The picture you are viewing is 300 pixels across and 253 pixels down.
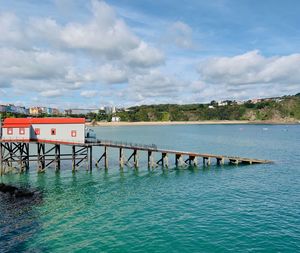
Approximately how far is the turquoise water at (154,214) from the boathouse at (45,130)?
20.1ft

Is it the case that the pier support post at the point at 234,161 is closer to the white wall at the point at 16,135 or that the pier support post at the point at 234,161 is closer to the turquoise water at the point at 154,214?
the turquoise water at the point at 154,214

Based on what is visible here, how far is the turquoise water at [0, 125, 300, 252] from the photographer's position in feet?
85.6

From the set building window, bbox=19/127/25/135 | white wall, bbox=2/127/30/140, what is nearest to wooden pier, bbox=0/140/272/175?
white wall, bbox=2/127/30/140

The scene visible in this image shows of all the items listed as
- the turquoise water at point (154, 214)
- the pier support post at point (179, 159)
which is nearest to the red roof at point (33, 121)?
the turquoise water at point (154, 214)

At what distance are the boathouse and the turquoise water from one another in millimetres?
6116

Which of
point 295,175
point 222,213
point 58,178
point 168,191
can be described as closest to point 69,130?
point 58,178

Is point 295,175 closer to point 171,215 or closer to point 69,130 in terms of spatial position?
point 171,215

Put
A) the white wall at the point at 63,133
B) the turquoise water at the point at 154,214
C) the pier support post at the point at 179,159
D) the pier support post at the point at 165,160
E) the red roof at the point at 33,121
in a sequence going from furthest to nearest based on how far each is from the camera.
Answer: the pier support post at the point at 179,159 < the pier support post at the point at 165,160 < the white wall at the point at 63,133 < the red roof at the point at 33,121 < the turquoise water at the point at 154,214

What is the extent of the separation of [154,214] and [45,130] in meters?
30.1

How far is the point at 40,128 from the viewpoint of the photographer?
180 feet

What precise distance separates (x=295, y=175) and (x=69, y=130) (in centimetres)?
3907

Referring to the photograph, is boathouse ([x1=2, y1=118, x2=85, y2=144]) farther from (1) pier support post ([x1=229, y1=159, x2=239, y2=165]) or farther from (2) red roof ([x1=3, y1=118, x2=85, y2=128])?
(1) pier support post ([x1=229, y1=159, x2=239, y2=165])

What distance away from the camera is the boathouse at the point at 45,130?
53.6 metres

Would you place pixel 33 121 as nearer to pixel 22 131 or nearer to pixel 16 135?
pixel 22 131
